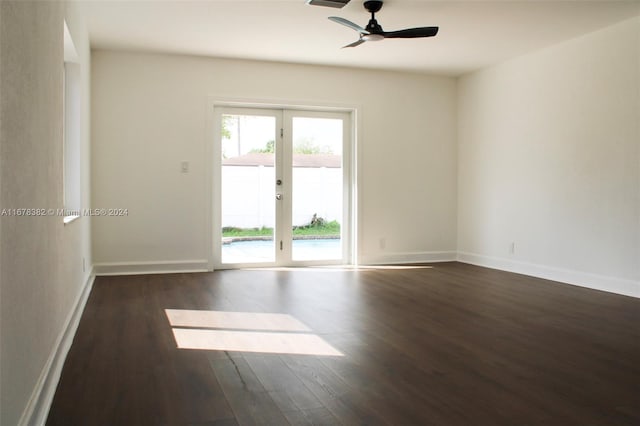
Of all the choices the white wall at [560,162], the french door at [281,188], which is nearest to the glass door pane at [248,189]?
the french door at [281,188]

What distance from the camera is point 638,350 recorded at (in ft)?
9.18

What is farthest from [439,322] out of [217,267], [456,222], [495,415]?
[456,222]

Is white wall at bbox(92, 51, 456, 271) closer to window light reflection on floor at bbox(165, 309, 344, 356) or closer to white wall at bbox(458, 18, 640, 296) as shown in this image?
white wall at bbox(458, 18, 640, 296)

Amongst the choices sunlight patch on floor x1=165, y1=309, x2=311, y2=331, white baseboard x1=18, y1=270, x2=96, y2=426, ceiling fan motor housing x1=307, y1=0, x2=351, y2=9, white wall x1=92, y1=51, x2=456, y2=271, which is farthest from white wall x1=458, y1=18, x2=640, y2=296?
white baseboard x1=18, y1=270, x2=96, y2=426

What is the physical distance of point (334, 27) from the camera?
461cm

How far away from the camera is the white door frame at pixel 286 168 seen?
568 centimetres

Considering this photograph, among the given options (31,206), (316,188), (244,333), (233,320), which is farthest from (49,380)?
(316,188)

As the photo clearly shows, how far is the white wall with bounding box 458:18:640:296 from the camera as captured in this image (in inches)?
175

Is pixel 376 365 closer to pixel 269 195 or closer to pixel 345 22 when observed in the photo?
pixel 345 22

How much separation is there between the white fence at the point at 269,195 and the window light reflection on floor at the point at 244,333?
7.58 feet

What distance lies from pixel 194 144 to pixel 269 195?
1065mm

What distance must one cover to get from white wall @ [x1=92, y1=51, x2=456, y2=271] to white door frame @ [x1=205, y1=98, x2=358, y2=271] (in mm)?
74

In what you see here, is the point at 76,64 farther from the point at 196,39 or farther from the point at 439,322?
the point at 439,322

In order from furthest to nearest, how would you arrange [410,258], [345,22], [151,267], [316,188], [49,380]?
[410,258], [316,188], [151,267], [345,22], [49,380]
